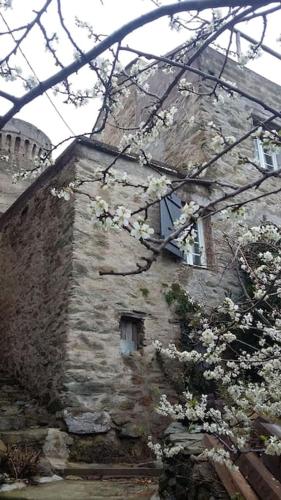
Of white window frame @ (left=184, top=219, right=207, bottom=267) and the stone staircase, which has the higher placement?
white window frame @ (left=184, top=219, right=207, bottom=267)

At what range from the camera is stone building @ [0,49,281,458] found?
503 centimetres

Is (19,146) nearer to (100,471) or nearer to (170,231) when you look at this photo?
(170,231)

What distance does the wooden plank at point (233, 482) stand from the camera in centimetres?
245

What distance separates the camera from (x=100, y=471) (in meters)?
4.10

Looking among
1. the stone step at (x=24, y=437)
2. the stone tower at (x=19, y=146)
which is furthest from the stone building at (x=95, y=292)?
the stone tower at (x=19, y=146)

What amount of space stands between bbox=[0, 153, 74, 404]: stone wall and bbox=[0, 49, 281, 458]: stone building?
2 centimetres

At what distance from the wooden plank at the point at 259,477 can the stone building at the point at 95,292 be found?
2.43m

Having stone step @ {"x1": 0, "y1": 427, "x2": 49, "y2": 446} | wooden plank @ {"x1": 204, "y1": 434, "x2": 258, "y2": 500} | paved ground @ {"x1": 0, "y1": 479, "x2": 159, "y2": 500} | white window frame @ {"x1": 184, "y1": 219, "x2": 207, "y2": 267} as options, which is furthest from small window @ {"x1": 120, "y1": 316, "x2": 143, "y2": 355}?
wooden plank @ {"x1": 204, "y1": 434, "x2": 258, "y2": 500}

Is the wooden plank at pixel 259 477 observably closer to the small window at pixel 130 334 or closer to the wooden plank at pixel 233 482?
the wooden plank at pixel 233 482

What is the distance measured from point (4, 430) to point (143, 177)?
397cm

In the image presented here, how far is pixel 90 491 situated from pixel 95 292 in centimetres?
247

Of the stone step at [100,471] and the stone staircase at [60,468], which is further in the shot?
the stone step at [100,471]

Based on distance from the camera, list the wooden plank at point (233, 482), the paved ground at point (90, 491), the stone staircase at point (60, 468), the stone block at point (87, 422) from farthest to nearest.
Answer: the stone block at point (87, 422) → the stone staircase at point (60, 468) → the paved ground at point (90, 491) → the wooden plank at point (233, 482)

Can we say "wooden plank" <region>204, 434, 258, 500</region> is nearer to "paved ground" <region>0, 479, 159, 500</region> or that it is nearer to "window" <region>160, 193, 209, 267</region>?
"paved ground" <region>0, 479, 159, 500</region>
